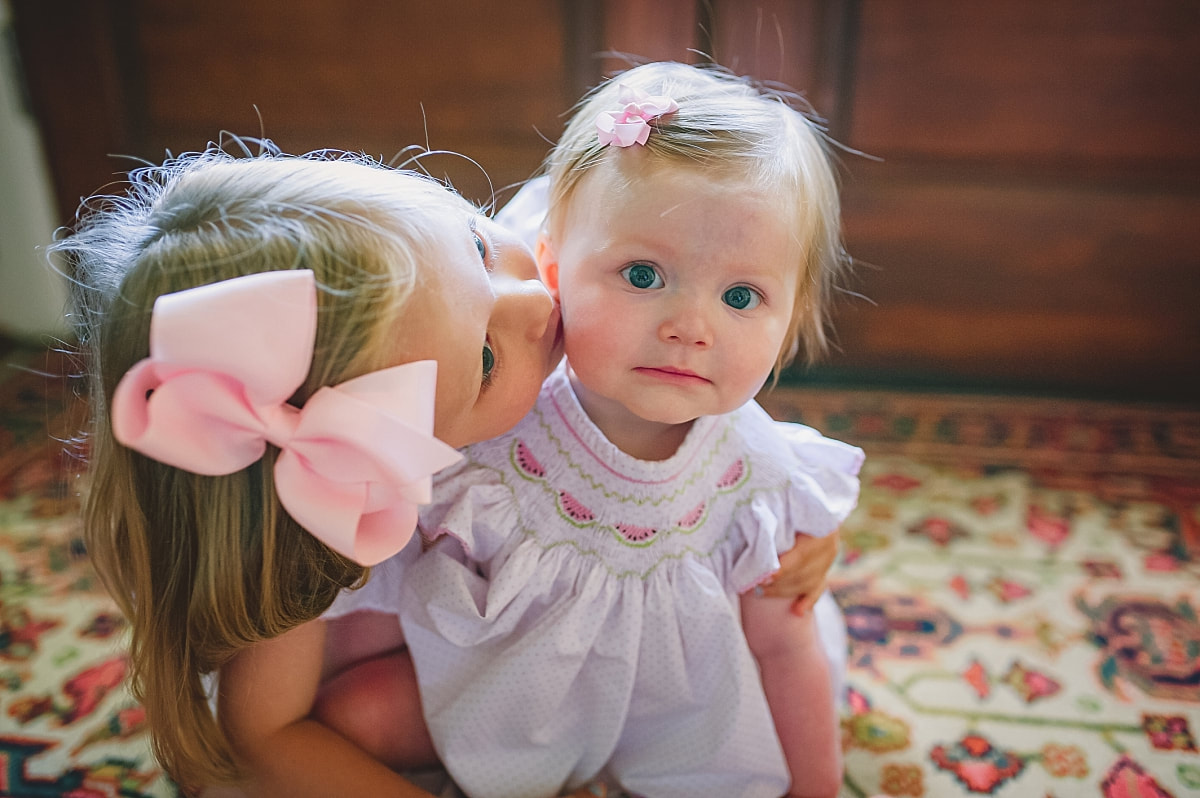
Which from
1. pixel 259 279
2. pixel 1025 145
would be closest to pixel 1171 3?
pixel 1025 145

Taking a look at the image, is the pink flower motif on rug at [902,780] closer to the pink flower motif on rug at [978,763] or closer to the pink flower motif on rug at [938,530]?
the pink flower motif on rug at [978,763]

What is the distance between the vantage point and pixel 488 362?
74 cm

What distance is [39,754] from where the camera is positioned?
3.29ft

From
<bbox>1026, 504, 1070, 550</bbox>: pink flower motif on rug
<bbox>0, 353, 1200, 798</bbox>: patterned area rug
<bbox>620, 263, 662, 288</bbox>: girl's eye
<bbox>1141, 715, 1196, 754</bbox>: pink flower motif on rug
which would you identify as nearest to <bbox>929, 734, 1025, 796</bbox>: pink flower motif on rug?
<bbox>0, 353, 1200, 798</bbox>: patterned area rug

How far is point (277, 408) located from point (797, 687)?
0.54 m

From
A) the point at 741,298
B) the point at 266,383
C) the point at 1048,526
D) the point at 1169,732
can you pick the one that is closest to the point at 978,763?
the point at 1169,732

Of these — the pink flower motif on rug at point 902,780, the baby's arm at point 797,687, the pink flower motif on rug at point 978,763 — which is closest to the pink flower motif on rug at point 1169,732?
the pink flower motif on rug at point 978,763

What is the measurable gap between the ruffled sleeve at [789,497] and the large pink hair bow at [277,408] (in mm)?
315

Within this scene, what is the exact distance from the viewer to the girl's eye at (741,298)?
2.50ft

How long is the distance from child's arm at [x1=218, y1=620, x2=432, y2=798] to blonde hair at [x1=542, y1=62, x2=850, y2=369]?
0.41 meters

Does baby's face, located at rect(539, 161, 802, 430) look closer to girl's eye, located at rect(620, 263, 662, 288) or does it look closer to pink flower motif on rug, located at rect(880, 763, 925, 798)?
girl's eye, located at rect(620, 263, 662, 288)

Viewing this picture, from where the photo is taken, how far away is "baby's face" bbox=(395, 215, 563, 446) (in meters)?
0.67

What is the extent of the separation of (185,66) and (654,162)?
1251mm

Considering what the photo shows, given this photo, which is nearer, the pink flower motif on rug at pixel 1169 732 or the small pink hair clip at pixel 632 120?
the small pink hair clip at pixel 632 120
